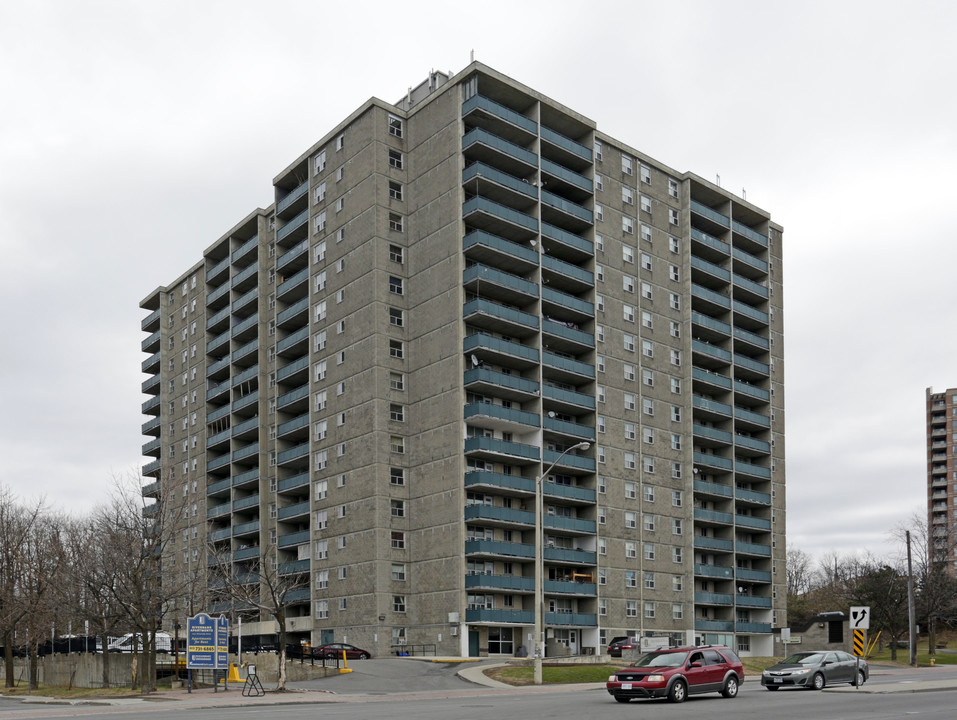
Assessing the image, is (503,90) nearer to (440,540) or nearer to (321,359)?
(321,359)

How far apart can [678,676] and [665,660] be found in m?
0.88

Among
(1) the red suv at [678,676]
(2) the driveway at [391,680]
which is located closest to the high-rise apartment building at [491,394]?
(2) the driveway at [391,680]

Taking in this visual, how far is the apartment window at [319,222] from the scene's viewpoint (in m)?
83.3

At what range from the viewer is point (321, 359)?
81875 mm

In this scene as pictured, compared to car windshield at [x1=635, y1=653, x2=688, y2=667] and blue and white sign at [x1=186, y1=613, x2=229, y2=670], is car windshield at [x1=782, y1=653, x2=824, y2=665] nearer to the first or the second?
car windshield at [x1=635, y1=653, x2=688, y2=667]

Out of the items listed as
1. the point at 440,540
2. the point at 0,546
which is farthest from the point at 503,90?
the point at 0,546

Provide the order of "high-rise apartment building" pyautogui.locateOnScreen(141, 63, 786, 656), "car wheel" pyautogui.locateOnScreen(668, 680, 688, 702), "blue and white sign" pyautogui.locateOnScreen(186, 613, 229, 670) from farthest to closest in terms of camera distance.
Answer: "high-rise apartment building" pyautogui.locateOnScreen(141, 63, 786, 656) → "blue and white sign" pyautogui.locateOnScreen(186, 613, 229, 670) → "car wheel" pyautogui.locateOnScreen(668, 680, 688, 702)

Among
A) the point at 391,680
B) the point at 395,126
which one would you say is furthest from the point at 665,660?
the point at 395,126

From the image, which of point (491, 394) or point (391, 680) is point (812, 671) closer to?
point (391, 680)

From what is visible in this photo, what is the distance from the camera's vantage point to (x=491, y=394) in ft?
247

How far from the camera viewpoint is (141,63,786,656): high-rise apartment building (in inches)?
2896

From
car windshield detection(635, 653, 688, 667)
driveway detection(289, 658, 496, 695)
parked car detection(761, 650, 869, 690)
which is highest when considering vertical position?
car windshield detection(635, 653, 688, 667)

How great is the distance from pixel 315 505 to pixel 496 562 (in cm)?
1575

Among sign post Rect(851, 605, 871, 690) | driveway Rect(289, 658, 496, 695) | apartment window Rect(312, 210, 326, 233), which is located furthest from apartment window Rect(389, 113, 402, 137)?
sign post Rect(851, 605, 871, 690)
